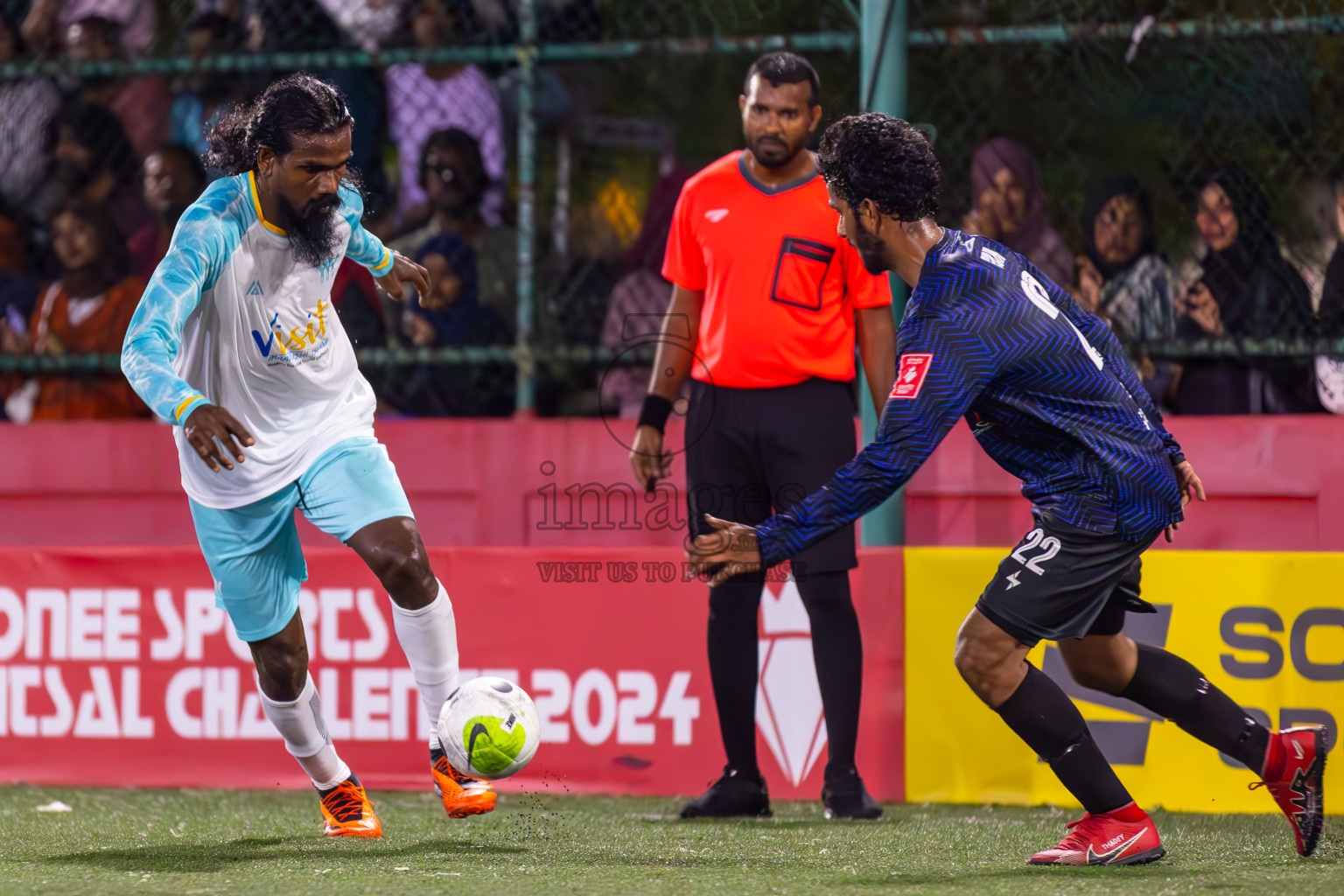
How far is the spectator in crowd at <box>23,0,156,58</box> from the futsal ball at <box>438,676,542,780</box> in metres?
4.27

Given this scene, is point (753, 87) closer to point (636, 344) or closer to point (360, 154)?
point (636, 344)

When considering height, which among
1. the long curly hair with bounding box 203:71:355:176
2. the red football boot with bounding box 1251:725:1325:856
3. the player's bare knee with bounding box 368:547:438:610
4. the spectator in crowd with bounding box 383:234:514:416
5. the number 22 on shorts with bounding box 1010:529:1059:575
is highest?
the long curly hair with bounding box 203:71:355:176

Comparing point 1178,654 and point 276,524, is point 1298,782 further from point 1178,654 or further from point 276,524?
point 276,524

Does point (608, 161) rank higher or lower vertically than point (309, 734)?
higher

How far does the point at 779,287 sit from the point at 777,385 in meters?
0.29

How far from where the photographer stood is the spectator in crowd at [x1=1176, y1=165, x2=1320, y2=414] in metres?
5.86

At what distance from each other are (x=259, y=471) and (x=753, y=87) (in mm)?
1905

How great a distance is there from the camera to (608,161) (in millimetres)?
6906

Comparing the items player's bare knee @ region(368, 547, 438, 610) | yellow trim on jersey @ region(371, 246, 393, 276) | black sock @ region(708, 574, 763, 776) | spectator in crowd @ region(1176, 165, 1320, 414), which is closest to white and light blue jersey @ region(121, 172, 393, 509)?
yellow trim on jersey @ region(371, 246, 393, 276)

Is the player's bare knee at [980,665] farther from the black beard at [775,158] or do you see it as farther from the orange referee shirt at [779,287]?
the black beard at [775,158]

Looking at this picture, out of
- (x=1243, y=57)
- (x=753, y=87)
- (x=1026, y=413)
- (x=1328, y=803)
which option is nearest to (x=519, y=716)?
(x=1026, y=413)

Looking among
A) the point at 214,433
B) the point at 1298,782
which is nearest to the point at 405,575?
the point at 214,433

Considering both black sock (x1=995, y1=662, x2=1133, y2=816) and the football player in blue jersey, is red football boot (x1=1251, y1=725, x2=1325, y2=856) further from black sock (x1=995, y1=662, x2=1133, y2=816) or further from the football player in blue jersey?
black sock (x1=995, y1=662, x2=1133, y2=816)

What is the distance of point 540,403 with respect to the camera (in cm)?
663
